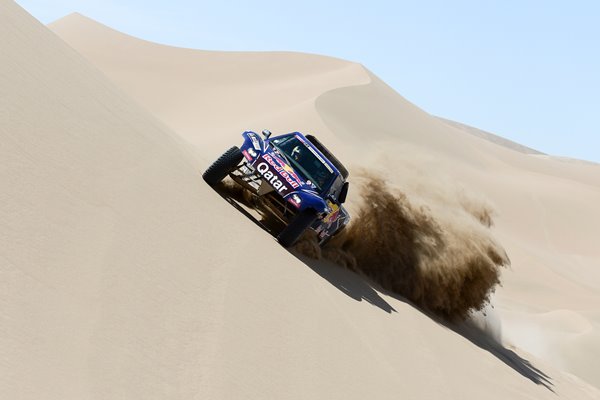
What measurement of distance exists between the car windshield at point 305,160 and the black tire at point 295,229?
3.43ft

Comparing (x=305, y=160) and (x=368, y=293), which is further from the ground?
(x=305, y=160)

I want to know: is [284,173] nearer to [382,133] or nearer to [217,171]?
[217,171]

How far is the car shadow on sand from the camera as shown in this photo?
889cm

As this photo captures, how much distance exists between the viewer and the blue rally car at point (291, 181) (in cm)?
916

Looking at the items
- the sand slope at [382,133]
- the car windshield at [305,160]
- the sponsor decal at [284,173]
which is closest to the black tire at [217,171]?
the sponsor decal at [284,173]

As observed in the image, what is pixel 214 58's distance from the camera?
51.9 meters

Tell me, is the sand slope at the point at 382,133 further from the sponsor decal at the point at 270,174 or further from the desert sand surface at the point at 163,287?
→ the sponsor decal at the point at 270,174

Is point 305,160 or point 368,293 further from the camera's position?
point 305,160

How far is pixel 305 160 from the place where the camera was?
34.2ft

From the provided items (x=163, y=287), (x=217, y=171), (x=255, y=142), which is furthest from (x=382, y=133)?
(x=163, y=287)

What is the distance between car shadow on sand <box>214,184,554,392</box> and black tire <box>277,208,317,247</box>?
154mm

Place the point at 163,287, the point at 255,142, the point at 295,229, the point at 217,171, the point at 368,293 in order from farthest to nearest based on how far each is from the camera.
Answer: the point at 255,142, the point at 368,293, the point at 217,171, the point at 295,229, the point at 163,287

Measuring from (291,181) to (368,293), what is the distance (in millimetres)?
1644

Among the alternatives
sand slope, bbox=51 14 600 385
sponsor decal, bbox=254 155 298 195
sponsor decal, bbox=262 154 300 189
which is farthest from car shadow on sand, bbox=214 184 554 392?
sand slope, bbox=51 14 600 385
